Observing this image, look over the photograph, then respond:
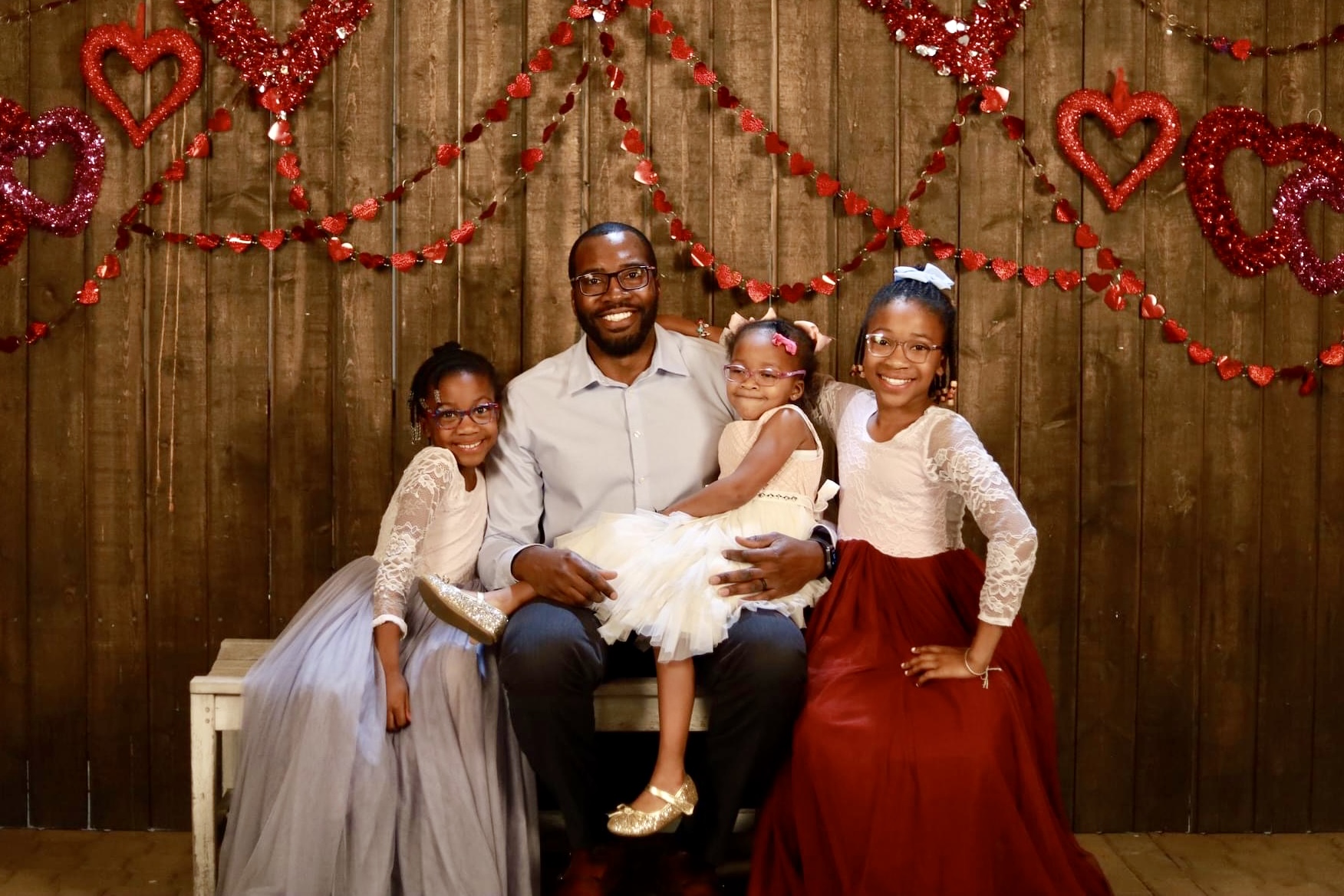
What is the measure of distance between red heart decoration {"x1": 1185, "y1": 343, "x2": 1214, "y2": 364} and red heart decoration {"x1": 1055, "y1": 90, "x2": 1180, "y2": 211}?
0.42 meters

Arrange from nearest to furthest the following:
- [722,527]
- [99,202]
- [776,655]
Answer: [776,655] → [722,527] → [99,202]

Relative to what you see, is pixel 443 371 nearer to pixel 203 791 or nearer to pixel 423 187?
pixel 423 187

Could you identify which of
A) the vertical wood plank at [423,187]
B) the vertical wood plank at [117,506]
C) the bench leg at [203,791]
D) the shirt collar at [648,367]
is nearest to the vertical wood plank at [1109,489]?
the shirt collar at [648,367]

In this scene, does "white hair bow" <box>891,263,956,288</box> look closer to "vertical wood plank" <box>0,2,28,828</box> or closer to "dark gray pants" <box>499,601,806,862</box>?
"dark gray pants" <box>499,601,806,862</box>

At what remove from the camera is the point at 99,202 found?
10.5 ft

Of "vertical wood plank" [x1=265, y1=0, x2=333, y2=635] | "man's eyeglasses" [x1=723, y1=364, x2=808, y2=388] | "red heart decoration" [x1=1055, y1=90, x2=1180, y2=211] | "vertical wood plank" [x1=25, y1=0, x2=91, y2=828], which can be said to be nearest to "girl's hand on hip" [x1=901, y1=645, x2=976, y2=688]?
"man's eyeglasses" [x1=723, y1=364, x2=808, y2=388]

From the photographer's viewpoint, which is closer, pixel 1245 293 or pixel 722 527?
pixel 722 527

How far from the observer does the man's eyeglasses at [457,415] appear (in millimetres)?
2809

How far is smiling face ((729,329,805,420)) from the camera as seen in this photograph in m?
2.78

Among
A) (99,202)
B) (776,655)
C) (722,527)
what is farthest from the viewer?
(99,202)

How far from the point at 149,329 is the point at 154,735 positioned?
3.51 ft

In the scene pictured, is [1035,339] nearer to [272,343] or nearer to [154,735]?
[272,343]

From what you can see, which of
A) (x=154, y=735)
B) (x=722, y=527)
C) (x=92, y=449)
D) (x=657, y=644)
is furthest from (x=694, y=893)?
(x=92, y=449)

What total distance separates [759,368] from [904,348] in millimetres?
336
